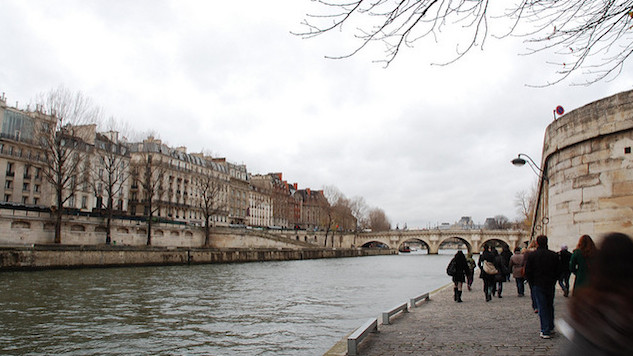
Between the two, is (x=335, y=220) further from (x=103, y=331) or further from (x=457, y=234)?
(x=103, y=331)

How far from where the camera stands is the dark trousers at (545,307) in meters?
7.72

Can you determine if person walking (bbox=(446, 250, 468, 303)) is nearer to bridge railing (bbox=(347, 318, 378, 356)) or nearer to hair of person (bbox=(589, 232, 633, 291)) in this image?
bridge railing (bbox=(347, 318, 378, 356))

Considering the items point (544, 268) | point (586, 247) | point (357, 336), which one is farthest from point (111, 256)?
point (586, 247)

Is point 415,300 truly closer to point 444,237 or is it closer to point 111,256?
point 111,256

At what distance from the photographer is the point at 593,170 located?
40.3ft

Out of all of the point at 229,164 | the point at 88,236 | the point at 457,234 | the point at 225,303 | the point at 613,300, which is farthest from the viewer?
the point at 229,164

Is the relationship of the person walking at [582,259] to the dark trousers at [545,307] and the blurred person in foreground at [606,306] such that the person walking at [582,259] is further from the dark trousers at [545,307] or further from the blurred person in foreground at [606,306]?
the blurred person in foreground at [606,306]

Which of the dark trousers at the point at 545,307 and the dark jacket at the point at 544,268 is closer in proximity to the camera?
the dark trousers at the point at 545,307

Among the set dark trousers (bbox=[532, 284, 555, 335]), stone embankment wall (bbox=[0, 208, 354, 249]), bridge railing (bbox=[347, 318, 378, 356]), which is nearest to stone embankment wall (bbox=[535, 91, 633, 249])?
dark trousers (bbox=[532, 284, 555, 335])

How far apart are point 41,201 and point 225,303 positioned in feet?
147

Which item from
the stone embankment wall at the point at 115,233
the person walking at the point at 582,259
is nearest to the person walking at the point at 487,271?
the person walking at the point at 582,259

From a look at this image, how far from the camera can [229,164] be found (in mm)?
100312

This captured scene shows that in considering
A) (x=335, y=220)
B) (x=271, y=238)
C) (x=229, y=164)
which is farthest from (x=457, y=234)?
(x=229, y=164)

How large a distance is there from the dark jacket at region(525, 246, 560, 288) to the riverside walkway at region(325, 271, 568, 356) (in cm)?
90
